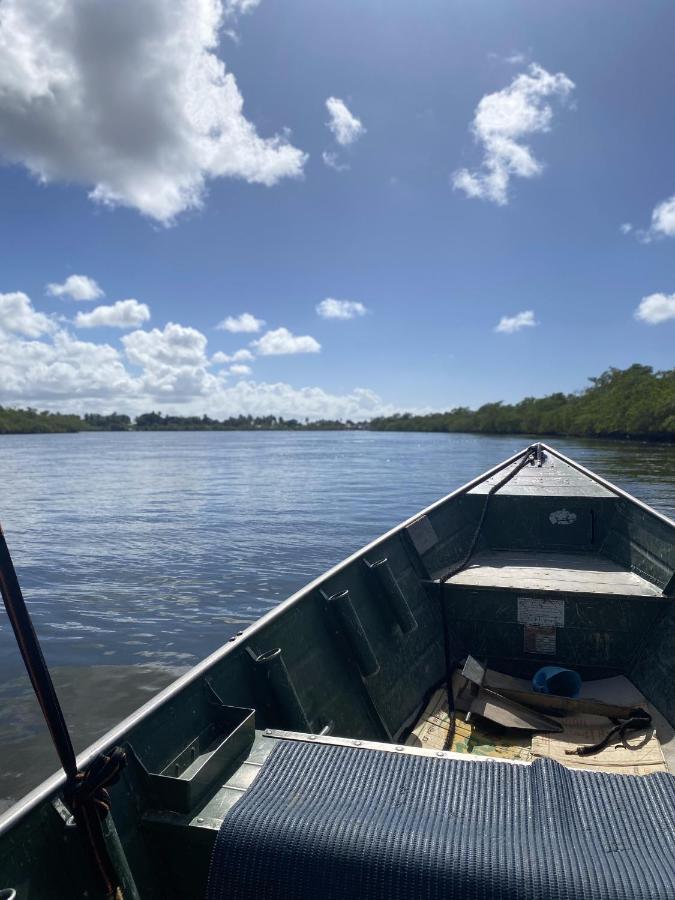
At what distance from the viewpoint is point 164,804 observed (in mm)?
2473

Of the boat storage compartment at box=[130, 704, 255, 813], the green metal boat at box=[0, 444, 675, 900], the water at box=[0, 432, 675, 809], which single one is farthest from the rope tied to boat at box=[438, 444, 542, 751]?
the water at box=[0, 432, 675, 809]

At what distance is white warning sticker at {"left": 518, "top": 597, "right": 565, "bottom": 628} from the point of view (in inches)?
224

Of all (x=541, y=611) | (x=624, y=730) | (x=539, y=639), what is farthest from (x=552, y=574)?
(x=624, y=730)

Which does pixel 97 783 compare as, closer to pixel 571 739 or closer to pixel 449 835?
pixel 449 835

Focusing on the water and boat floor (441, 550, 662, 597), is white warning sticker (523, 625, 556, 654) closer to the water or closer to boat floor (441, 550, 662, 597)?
boat floor (441, 550, 662, 597)

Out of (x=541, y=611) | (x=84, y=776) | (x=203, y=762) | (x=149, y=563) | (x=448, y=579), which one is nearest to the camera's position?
(x=84, y=776)

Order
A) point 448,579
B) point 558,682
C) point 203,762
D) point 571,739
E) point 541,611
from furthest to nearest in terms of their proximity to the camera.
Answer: point 448,579, point 541,611, point 558,682, point 571,739, point 203,762

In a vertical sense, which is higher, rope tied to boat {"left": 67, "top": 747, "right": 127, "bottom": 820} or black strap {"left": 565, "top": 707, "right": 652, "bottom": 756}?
rope tied to boat {"left": 67, "top": 747, "right": 127, "bottom": 820}

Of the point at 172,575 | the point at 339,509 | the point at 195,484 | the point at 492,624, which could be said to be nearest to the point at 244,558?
the point at 172,575

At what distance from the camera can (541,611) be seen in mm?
5738

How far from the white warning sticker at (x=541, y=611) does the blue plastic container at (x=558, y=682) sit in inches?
19.7

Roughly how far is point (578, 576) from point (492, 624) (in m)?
1.12

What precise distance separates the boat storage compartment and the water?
4.58m

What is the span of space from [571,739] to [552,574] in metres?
2.05
